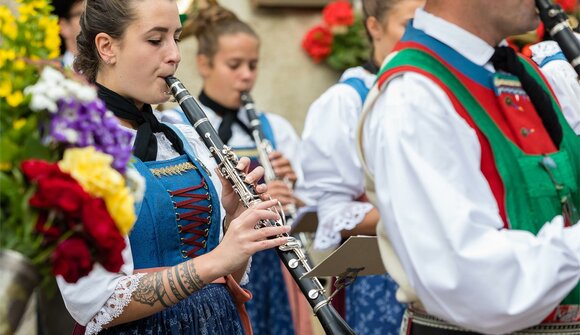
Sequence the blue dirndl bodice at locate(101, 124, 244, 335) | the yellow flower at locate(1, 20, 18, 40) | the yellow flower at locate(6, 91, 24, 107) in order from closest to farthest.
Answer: the yellow flower at locate(6, 91, 24, 107)
the yellow flower at locate(1, 20, 18, 40)
the blue dirndl bodice at locate(101, 124, 244, 335)

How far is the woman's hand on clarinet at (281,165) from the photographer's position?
465 centimetres

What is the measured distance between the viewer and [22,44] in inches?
76.0

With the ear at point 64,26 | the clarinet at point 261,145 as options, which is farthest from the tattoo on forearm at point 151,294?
the ear at point 64,26

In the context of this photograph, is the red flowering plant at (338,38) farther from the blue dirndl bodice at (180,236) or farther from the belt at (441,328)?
the belt at (441,328)

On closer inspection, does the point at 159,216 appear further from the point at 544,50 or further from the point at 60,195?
the point at 544,50

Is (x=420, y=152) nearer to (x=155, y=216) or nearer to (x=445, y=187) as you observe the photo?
(x=445, y=187)

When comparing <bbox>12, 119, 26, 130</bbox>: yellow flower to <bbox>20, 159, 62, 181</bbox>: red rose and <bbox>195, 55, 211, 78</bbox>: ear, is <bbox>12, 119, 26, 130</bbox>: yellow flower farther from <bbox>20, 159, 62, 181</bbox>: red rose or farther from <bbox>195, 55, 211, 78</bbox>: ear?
<bbox>195, 55, 211, 78</bbox>: ear

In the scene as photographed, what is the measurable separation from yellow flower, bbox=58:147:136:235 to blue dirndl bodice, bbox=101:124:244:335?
0.80 m

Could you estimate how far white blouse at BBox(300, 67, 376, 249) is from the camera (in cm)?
388

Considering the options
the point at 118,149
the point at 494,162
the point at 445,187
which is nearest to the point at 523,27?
the point at 494,162

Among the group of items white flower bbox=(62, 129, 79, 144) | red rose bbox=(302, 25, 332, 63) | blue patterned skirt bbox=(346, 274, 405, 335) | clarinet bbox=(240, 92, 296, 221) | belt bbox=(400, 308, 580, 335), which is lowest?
blue patterned skirt bbox=(346, 274, 405, 335)

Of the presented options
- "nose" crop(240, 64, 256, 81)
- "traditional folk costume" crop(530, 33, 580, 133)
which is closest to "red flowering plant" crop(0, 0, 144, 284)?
"traditional folk costume" crop(530, 33, 580, 133)

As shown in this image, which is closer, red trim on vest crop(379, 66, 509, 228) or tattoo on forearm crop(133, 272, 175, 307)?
red trim on vest crop(379, 66, 509, 228)

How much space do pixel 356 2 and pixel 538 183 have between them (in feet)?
14.2
